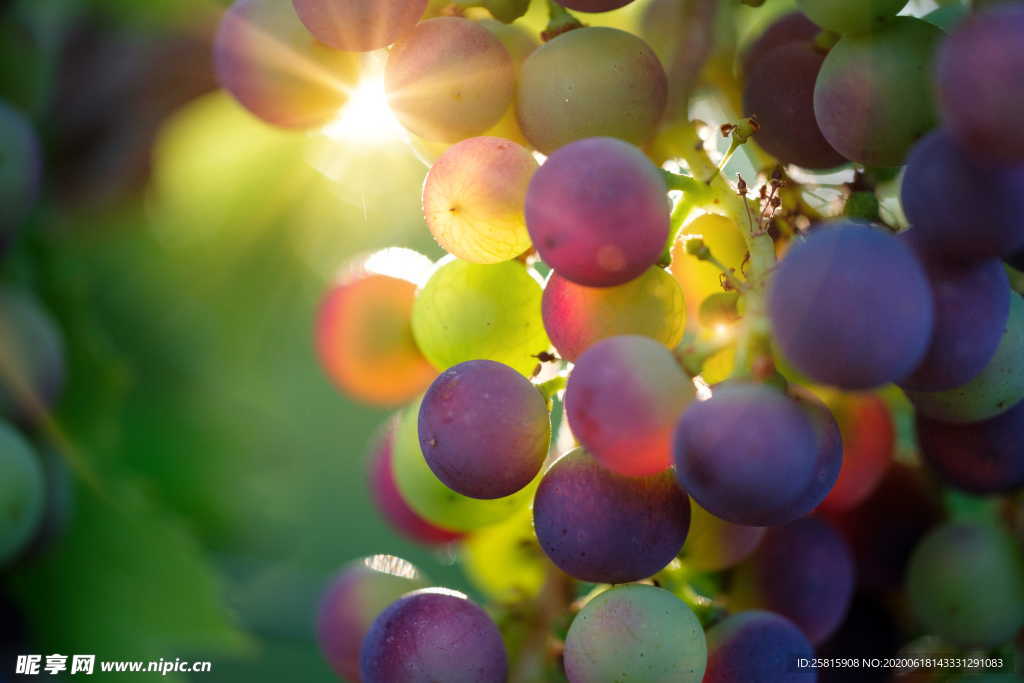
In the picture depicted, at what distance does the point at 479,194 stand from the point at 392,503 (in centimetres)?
37

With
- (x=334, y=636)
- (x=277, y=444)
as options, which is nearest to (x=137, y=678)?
(x=334, y=636)

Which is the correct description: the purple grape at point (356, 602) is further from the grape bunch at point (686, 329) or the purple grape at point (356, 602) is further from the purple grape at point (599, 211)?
the purple grape at point (599, 211)

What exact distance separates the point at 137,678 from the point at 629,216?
70 centimetres

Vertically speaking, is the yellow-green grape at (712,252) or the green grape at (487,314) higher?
the yellow-green grape at (712,252)

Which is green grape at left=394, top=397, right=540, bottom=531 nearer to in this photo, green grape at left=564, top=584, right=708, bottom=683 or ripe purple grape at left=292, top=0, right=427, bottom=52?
green grape at left=564, top=584, right=708, bottom=683

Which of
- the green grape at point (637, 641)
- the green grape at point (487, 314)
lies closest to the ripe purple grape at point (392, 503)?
the green grape at point (487, 314)

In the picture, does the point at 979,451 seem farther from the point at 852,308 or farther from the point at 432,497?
the point at 432,497

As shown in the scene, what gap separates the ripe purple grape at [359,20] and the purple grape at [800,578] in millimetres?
493

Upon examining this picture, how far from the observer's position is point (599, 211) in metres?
0.55

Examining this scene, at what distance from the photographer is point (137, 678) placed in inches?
37.2

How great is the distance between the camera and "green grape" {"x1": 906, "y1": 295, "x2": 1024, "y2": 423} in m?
0.63

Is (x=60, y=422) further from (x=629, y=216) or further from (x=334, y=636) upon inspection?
(x=629, y=216)

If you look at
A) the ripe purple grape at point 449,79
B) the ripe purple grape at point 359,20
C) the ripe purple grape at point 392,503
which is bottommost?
the ripe purple grape at point 392,503

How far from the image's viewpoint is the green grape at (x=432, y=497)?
0.77 metres
